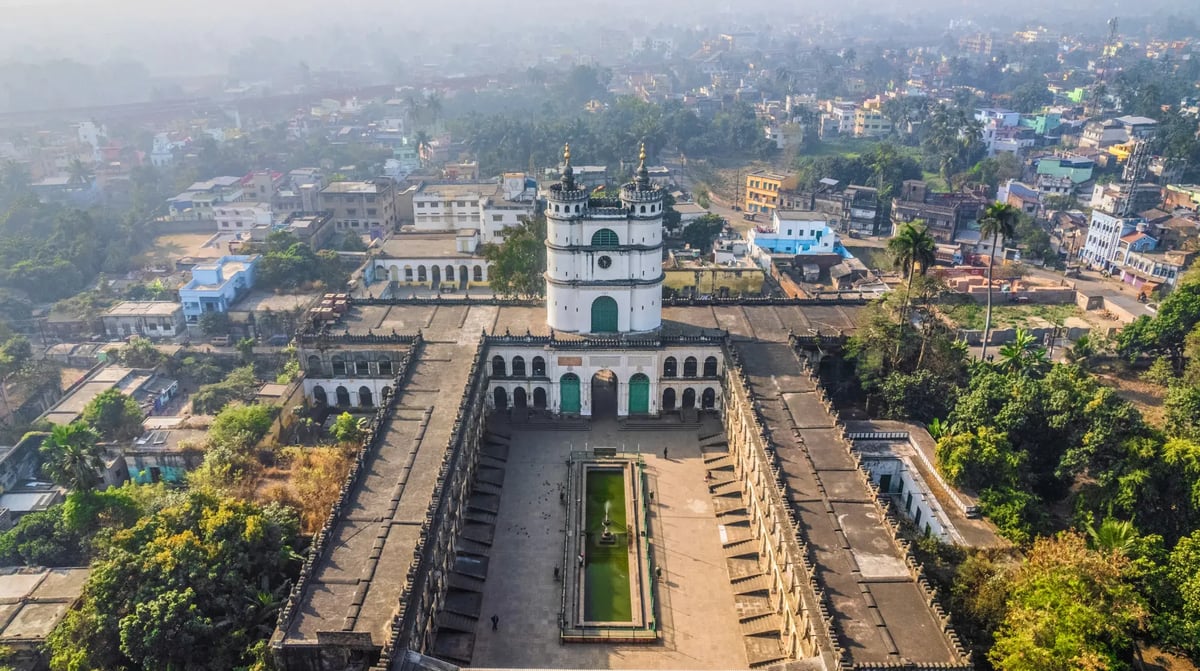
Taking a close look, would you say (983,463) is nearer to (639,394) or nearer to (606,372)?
(639,394)

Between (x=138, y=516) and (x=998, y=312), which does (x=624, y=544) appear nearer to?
(x=138, y=516)

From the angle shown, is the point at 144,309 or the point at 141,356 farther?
the point at 144,309

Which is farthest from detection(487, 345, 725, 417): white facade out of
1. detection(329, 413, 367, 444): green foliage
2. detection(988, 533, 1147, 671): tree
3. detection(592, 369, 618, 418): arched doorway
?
detection(988, 533, 1147, 671): tree

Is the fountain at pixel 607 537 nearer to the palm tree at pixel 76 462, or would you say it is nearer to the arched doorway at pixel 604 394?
Result: the arched doorway at pixel 604 394

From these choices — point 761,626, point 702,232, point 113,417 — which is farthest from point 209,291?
point 761,626

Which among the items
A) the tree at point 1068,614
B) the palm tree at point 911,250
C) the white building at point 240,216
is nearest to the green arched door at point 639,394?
the palm tree at point 911,250

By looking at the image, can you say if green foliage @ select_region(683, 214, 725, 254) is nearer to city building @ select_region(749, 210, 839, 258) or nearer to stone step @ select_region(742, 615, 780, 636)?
city building @ select_region(749, 210, 839, 258)
